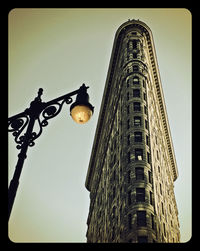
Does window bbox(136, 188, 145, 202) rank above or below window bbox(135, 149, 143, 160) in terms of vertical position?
below

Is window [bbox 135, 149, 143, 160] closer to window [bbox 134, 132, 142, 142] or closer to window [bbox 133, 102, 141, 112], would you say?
window [bbox 134, 132, 142, 142]

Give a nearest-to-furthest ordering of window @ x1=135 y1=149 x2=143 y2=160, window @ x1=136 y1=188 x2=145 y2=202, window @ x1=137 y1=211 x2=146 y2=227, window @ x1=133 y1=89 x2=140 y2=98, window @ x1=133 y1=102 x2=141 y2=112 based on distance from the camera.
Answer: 1. window @ x1=137 y1=211 x2=146 y2=227
2. window @ x1=136 y1=188 x2=145 y2=202
3. window @ x1=135 y1=149 x2=143 y2=160
4. window @ x1=133 y1=102 x2=141 y2=112
5. window @ x1=133 y1=89 x2=140 y2=98

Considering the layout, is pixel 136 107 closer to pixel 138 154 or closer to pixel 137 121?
pixel 137 121

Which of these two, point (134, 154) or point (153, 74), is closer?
point (134, 154)

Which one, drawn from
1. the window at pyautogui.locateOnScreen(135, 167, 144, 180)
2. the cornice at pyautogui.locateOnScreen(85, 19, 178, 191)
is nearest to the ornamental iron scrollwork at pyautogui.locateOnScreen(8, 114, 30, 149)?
the window at pyautogui.locateOnScreen(135, 167, 144, 180)

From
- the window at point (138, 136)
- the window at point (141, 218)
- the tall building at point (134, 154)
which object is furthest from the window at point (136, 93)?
the window at point (141, 218)

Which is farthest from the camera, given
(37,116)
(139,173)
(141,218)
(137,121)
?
(137,121)

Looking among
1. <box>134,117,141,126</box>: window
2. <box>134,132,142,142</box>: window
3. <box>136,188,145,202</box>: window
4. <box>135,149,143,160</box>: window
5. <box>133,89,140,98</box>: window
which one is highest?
<box>133,89,140,98</box>: window

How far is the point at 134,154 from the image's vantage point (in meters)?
52.6

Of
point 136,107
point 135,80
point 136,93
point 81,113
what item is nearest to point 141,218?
point 136,107

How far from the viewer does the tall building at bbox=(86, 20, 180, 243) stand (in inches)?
1763
